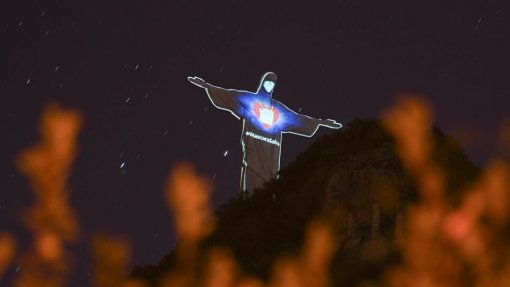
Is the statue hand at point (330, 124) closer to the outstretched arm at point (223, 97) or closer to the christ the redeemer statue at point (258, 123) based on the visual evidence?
the christ the redeemer statue at point (258, 123)

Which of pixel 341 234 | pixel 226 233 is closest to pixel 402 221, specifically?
pixel 341 234

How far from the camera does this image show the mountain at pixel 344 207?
67.1 ft

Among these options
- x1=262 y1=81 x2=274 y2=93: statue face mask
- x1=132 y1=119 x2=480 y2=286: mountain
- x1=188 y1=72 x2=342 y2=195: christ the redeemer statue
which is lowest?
x1=132 y1=119 x2=480 y2=286: mountain

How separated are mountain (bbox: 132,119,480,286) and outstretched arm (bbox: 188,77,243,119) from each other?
4.50 meters

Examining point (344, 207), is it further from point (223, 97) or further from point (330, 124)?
point (330, 124)

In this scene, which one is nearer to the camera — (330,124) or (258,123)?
(258,123)

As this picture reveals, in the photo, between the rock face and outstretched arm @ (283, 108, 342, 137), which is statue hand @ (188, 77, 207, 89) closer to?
outstretched arm @ (283, 108, 342, 137)

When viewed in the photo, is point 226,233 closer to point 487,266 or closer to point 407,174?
point 407,174

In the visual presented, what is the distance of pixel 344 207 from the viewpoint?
21.4m

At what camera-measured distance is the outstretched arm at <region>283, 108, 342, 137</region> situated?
3152cm

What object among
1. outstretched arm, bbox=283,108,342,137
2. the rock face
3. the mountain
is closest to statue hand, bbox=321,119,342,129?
outstretched arm, bbox=283,108,342,137

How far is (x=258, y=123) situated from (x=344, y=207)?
29.9 ft

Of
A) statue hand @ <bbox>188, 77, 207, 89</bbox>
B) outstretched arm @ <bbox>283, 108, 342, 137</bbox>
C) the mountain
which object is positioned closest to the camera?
the mountain

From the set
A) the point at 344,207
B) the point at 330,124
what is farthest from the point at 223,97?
the point at 344,207
